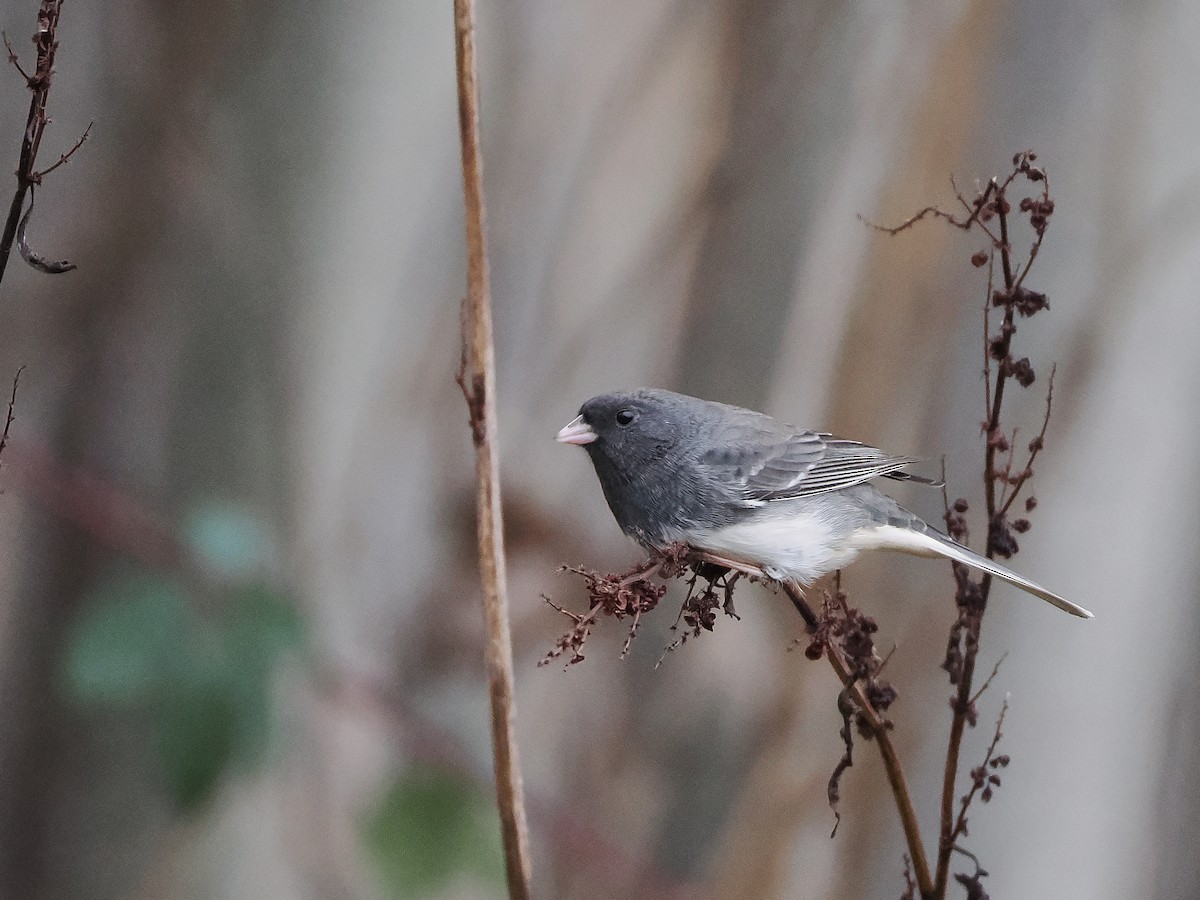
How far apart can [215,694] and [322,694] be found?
157mm

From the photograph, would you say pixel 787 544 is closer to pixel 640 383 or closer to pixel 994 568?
pixel 994 568

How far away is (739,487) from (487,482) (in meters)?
0.34

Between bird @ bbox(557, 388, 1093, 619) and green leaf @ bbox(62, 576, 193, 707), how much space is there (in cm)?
55

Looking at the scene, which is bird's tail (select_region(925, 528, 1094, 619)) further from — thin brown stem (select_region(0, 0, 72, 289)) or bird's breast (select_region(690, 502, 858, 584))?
thin brown stem (select_region(0, 0, 72, 289))

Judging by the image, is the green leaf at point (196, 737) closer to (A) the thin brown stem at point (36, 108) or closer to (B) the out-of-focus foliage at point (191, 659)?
(B) the out-of-focus foliage at point (191, 659)

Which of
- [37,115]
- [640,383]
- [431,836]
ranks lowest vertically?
[431,836]

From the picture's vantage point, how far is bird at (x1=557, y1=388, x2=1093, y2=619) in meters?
0.84

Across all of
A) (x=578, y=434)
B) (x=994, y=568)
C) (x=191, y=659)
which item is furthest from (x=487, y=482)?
(x=191, y=659)

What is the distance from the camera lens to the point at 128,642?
113cm

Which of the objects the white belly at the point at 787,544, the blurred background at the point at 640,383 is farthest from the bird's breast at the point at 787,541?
the blurred background at the point at 640,383

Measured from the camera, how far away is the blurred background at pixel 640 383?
1.21m

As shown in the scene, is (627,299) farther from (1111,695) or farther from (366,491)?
(1111,695)

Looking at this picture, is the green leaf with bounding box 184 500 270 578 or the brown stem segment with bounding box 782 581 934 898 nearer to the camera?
the brown stem segment with bounding box 782 581 934 898

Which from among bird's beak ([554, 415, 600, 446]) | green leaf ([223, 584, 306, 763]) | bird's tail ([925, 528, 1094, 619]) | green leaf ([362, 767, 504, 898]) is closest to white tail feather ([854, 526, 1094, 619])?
bird's tail ([925, 528, 1094, 619])
